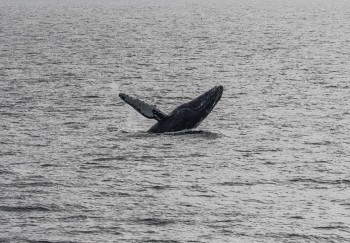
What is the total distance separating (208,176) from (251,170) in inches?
68.6

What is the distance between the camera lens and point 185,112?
112ft

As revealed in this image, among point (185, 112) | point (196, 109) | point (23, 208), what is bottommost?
point (23, 208)

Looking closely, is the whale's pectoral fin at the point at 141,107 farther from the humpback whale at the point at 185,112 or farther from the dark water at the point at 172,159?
the dark water at the point at 172,159

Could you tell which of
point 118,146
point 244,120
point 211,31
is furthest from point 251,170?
point 211,31

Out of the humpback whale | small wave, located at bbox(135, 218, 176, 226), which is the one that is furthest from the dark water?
the humpback whale

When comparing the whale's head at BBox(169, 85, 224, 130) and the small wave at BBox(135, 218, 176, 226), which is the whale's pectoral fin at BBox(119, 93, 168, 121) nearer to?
the whale's head at BBox(169, 85, 224, 130)

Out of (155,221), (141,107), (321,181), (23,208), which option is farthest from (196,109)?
(23,208)

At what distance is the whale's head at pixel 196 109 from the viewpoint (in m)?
33.8

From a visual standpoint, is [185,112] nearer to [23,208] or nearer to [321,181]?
[321,181]

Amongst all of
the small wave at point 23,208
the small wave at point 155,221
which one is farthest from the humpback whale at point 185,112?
the small wave at point 155,221

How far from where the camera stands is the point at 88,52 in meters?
86.3

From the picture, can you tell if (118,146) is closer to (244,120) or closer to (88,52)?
(244,120)

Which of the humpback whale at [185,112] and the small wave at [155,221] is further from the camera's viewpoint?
the humpback whale at [185,112]

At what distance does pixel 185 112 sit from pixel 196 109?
46 cm
